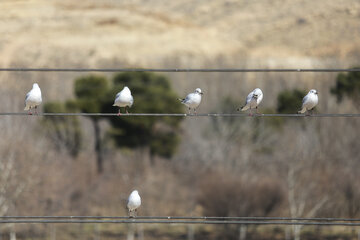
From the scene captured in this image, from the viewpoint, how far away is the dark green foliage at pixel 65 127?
51.5 m

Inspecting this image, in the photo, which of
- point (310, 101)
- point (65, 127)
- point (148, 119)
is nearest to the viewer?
point (310, 101)

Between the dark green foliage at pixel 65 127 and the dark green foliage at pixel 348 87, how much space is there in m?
16.7

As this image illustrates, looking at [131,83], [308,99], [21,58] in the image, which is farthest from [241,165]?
[21,58]

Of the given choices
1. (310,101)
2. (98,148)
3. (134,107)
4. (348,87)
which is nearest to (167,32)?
(98,148)

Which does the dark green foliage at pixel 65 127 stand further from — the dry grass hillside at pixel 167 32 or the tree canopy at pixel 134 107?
the dry grass hillside at pixel 167 32

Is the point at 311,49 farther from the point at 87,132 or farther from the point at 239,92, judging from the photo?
the point at 87,132

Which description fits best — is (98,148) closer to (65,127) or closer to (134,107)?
(65,127)

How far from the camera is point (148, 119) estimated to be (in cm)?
5228

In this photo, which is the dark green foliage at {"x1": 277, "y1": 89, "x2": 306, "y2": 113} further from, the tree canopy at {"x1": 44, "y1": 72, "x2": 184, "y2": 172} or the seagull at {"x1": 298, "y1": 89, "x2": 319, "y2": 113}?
the seagull at {"x1": 298, "y1": 89, "x2": 319, "y2": 113}

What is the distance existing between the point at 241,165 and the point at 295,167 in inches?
188

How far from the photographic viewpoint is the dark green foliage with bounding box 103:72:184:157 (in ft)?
168

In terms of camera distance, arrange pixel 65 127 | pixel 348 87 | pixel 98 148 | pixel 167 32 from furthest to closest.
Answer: pixel 167 32 → pixel 98 148 → pixel 65 127 → pixel 348 87

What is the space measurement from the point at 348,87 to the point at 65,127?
59.4 ft

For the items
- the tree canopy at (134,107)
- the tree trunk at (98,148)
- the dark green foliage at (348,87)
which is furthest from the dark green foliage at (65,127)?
the dark green foliage at (348,87)
